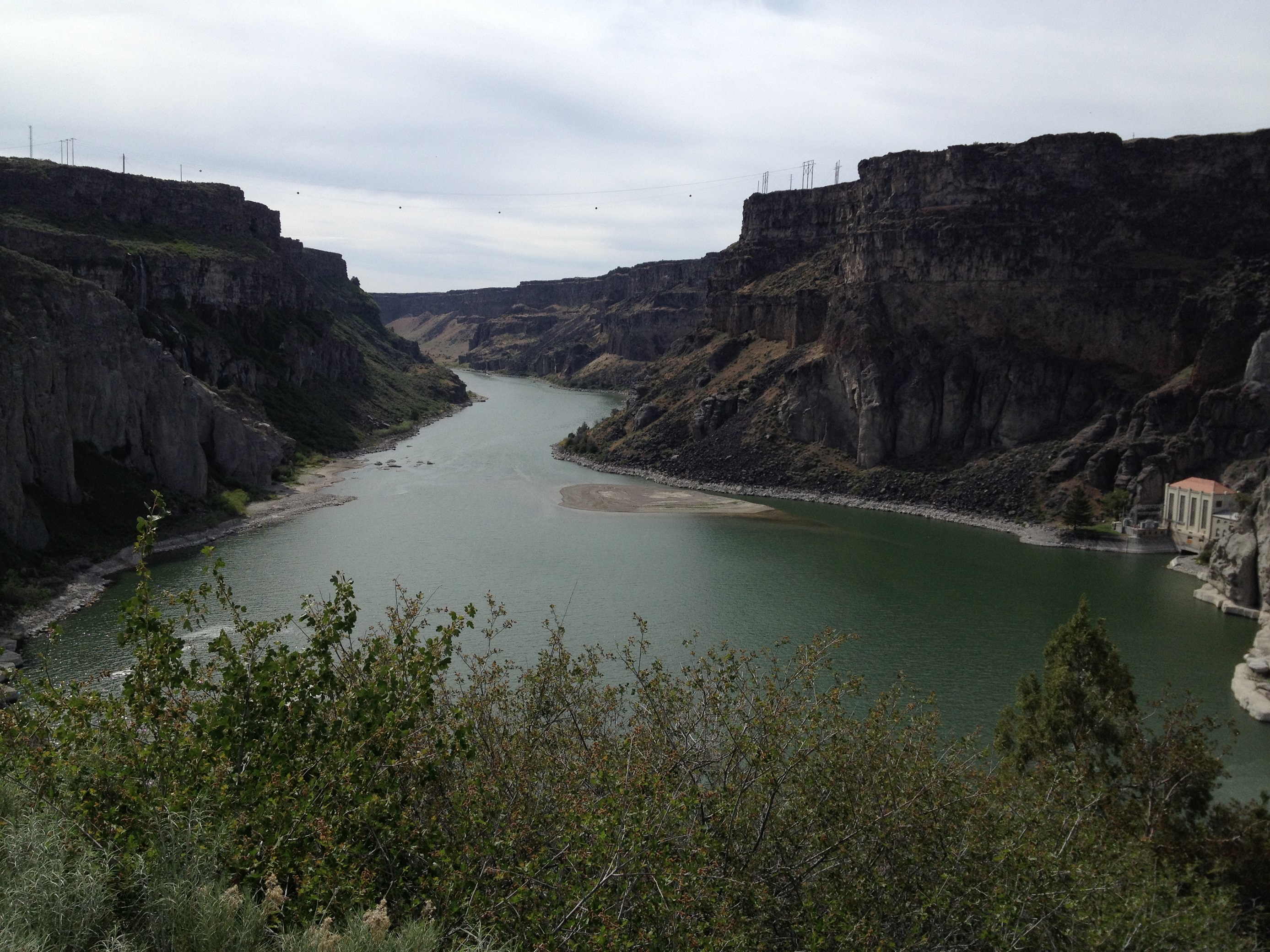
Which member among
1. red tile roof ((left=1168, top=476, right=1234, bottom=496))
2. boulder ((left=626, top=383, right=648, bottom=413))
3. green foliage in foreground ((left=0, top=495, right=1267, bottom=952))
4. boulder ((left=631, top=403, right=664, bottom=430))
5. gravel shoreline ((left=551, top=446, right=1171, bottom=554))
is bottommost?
gravel shoreline ((left=551, top=446, right=1171, bottom=554))

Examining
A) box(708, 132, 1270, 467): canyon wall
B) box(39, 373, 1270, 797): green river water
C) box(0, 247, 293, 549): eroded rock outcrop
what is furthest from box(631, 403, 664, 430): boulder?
box(0, 247, 293, 549): eroded rock outcrop

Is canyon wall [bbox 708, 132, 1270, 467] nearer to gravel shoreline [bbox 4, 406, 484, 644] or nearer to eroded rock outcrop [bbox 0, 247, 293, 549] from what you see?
gravel shoreline [bbox 4, 406, 484, 644]

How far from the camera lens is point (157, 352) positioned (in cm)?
4872

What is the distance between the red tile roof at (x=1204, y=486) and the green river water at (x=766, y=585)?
13.4ft

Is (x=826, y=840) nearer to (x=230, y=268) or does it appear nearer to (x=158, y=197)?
(x=230, y=268)

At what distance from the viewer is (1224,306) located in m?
53.8

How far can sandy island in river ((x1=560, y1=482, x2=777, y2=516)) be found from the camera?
195 ft

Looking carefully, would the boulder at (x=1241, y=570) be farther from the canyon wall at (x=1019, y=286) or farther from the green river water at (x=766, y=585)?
the canyon wall at (x=1019, y=286)

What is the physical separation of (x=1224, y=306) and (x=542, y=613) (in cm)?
4516

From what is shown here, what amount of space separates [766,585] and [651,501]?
878 inches

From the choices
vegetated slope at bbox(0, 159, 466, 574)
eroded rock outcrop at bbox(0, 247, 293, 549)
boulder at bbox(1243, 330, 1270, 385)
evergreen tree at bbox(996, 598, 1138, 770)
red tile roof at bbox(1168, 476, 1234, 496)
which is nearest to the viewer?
evergreen tree at bbox(996, 598, 1138, 770)

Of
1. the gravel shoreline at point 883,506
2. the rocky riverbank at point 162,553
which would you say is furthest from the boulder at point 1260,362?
the rocky riverbank at point 162,553

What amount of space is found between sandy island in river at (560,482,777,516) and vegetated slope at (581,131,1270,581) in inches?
193

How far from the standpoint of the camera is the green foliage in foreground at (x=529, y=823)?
7.23 meters
